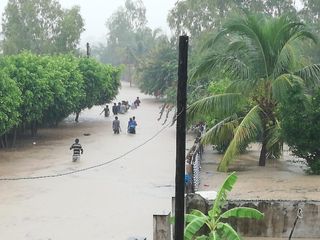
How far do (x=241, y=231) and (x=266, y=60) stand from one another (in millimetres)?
6443

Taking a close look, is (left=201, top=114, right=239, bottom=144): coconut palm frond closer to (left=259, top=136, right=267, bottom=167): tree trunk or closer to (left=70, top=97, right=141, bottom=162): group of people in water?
(left=259, top=136, right=267, bottom=167): tree trunk

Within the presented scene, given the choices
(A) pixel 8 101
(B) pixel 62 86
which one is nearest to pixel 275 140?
(A) pixel 8 101

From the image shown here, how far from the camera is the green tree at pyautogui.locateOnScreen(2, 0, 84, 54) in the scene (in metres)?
50.8

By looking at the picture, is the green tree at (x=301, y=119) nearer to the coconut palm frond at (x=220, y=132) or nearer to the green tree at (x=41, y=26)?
the coconut palm frond at (x=220, y=132)

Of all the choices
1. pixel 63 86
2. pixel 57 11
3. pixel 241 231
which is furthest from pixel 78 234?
pixel 57 11

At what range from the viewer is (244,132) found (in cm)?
1495

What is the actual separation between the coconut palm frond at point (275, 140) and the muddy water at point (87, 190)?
3652 millimetres

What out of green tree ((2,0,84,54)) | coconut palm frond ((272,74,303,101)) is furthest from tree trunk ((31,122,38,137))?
green tree ((2,0,84,54))

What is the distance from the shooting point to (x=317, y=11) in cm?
4531

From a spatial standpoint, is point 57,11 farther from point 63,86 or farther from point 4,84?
point 4,84

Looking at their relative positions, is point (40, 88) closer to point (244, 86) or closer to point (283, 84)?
point (244, 86)

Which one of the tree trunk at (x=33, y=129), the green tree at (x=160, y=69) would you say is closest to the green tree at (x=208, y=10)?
the green tree at (x=160, y=69)

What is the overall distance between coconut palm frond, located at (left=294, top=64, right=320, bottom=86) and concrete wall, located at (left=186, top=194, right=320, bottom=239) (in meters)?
5.72

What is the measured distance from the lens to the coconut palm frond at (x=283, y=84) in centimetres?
1498
